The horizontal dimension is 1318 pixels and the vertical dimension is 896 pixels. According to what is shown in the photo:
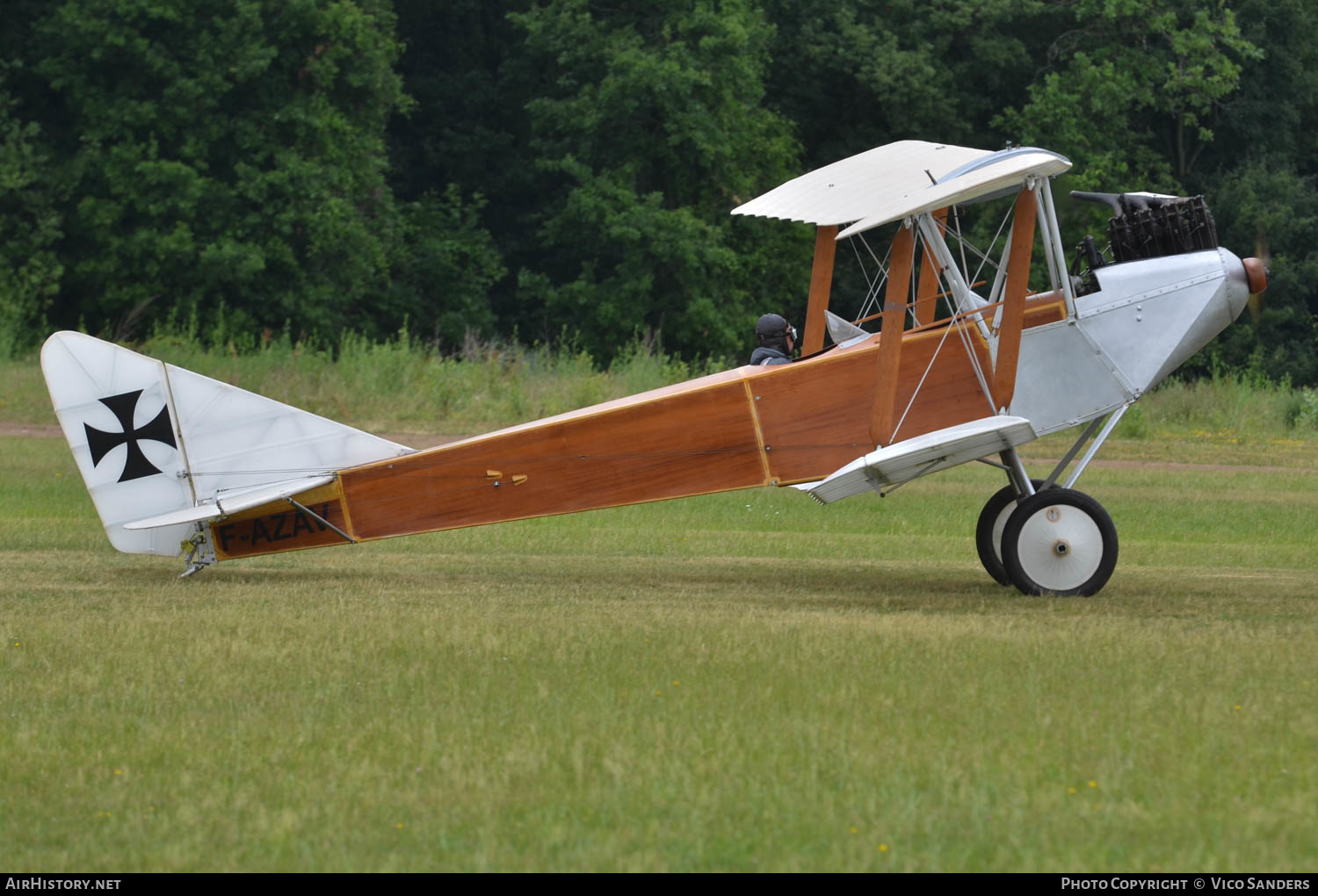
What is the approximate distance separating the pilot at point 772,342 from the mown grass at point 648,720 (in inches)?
61.9

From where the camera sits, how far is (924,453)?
29.8 feet

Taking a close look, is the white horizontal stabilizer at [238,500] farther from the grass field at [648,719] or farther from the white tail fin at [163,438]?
the grass field at [648,719]

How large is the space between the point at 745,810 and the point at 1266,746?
81.1 inches

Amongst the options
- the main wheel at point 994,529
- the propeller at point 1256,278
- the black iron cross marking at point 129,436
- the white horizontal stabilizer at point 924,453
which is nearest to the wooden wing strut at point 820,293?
the white horizontal stabilizer at point 924,453

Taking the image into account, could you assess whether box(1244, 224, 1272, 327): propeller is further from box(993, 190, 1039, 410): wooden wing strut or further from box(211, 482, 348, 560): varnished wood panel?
box(211, 482, 348, 560): varnished wood panel

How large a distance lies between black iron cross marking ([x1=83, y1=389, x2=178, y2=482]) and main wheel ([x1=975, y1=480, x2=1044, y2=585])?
5479 mm

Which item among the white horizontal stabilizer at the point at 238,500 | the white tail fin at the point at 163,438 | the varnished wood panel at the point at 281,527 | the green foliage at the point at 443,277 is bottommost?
the green foliage at the point at 443,277

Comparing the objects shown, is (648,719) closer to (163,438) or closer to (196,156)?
(163,438)

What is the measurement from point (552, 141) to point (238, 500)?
30.9 meters

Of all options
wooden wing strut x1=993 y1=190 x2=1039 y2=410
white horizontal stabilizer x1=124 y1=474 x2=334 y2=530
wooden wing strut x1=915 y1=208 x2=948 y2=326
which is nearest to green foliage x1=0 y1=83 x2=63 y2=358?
white horizontal stabilizer x1=124 y1=474 x2=334 y2=530

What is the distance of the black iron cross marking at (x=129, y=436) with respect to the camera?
9695 millimetres

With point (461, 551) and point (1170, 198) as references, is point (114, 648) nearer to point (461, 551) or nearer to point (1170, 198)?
point (461, 551)
